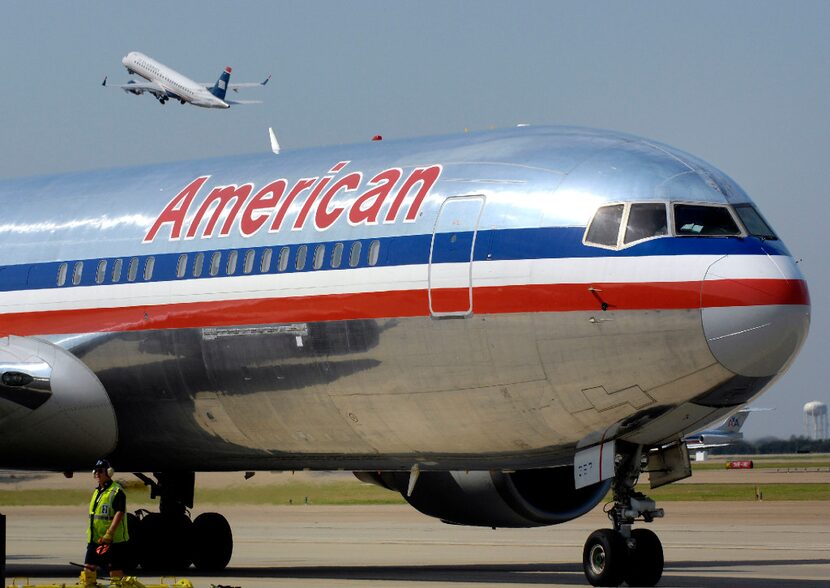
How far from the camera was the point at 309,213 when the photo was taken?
20000 mm

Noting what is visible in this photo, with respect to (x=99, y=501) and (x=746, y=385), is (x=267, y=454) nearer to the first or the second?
(x=99, y=501)

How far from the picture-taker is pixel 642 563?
17.8 m

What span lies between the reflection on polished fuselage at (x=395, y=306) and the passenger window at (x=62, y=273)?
25 millimetres

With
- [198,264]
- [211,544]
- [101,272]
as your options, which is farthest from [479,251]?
[211,544]

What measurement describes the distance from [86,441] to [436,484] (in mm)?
4599

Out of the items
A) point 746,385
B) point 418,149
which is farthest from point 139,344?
point 746,385

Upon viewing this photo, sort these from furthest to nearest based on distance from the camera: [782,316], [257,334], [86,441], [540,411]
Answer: [86,441] → [257,334] → [540,411] → [782,316]

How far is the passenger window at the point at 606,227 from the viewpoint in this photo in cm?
1747

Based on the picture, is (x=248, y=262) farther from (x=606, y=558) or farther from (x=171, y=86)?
(x=171, y=86)

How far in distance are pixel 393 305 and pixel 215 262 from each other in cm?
292

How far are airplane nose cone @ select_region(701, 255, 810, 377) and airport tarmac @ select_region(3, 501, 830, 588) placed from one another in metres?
3.84

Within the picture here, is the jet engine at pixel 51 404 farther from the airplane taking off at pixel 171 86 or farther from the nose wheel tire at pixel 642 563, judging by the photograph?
the airplane taking off at pixel 171 86

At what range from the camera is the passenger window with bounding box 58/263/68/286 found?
2198 centimetres

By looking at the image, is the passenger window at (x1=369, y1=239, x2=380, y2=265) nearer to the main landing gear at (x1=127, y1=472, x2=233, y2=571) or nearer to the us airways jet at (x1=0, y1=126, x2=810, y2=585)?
the us airways jet at (x1=0, y1=126, x2=810, y2=585)
